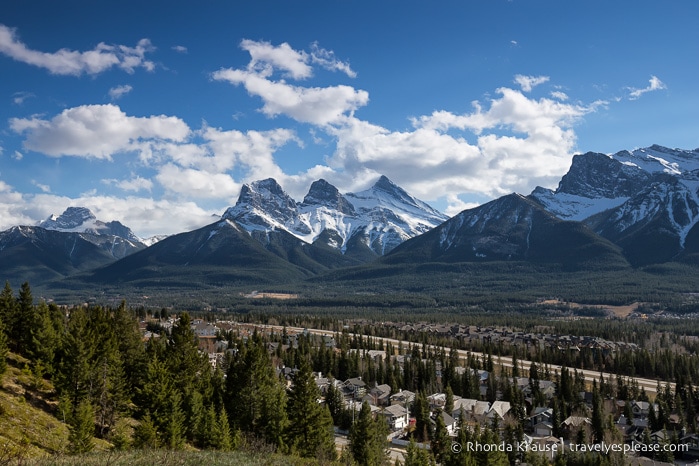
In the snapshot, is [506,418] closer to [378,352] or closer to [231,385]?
[231,385]

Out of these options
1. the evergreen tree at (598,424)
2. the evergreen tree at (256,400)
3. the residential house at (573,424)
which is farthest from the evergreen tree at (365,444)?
the evergreen tree at (598,424)

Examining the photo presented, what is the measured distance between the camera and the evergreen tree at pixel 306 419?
53062 millimetres

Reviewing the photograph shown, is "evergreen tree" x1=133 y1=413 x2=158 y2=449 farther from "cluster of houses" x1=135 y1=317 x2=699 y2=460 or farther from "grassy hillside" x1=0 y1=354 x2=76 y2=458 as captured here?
"cluster of houses" x1=135 y1=317 x2=699 y2=460

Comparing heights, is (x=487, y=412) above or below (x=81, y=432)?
below

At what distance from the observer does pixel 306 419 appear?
53.6 m

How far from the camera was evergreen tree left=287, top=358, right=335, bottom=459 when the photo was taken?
53062 mm

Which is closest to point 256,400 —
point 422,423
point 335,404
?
point 335,404

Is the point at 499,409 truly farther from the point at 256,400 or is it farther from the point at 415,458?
the point at 256,400

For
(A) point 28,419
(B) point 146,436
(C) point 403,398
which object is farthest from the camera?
(C) point 403,398

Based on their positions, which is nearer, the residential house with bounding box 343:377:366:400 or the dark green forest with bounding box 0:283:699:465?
the dark green forest with bounding box 0:283:699:465

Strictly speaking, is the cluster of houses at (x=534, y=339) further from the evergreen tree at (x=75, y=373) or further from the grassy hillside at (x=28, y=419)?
the grassy hillside at (x=28, y=419)

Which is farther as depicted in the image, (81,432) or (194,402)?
(194,402)

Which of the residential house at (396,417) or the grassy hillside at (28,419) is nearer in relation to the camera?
the grassy hillside at (28,419)

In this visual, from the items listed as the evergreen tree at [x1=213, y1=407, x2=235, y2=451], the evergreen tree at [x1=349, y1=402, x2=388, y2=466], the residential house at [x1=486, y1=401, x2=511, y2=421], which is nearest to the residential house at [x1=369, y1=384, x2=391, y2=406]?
the residential house at [x1=486, y1=401, x2=511, y2=421]
